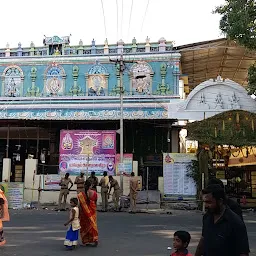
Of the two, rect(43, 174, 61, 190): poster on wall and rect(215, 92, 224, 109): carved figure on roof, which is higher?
rect(215, 92, 224, 109): carved figure on roof

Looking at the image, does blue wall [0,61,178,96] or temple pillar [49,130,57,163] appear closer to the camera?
blue wall [0,61,178,96]

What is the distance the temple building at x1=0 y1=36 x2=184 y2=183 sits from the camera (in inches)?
965

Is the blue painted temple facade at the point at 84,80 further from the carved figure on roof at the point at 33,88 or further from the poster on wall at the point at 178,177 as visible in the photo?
the poster on wall at the point at 178,177

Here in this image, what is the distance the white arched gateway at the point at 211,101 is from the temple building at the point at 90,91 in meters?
2.04

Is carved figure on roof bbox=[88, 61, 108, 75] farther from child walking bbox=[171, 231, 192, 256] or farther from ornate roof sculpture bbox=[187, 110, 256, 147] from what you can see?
child walking bbox=[171, 231, 192, 256]

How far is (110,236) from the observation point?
10.0m

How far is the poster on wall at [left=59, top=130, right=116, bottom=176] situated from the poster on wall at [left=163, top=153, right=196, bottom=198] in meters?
3.19

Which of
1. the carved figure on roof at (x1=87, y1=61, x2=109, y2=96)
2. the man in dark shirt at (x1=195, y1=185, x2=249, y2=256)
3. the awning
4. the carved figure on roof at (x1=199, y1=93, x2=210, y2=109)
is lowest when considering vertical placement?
the man in dark shirt at (x1=195, y1=185, x2=249, y2=256)

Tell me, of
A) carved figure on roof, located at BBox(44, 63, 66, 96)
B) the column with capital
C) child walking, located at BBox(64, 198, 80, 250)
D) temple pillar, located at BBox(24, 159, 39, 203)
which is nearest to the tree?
child walking, located at BBox(64, 198, 80, 250)

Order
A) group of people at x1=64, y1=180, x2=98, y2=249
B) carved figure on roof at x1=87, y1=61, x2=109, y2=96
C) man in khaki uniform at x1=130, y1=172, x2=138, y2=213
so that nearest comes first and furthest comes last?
1. group of people at x1=64, y1=180, x2=98, y2=249
2. man in khaki uniform at x1=130, y1=172, x2=138, y2=213
3. carved figure on roof at x1=87, y1=61, x2=109, y2=96

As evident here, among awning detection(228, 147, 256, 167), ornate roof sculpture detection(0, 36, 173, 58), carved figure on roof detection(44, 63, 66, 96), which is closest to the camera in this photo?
awning detection(228, 147, 256, 167)

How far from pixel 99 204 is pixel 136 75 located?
372 inches

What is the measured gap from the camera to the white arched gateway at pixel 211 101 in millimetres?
21672

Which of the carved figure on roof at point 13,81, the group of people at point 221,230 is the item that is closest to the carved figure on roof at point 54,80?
the carved figure on roof at point 13,81
